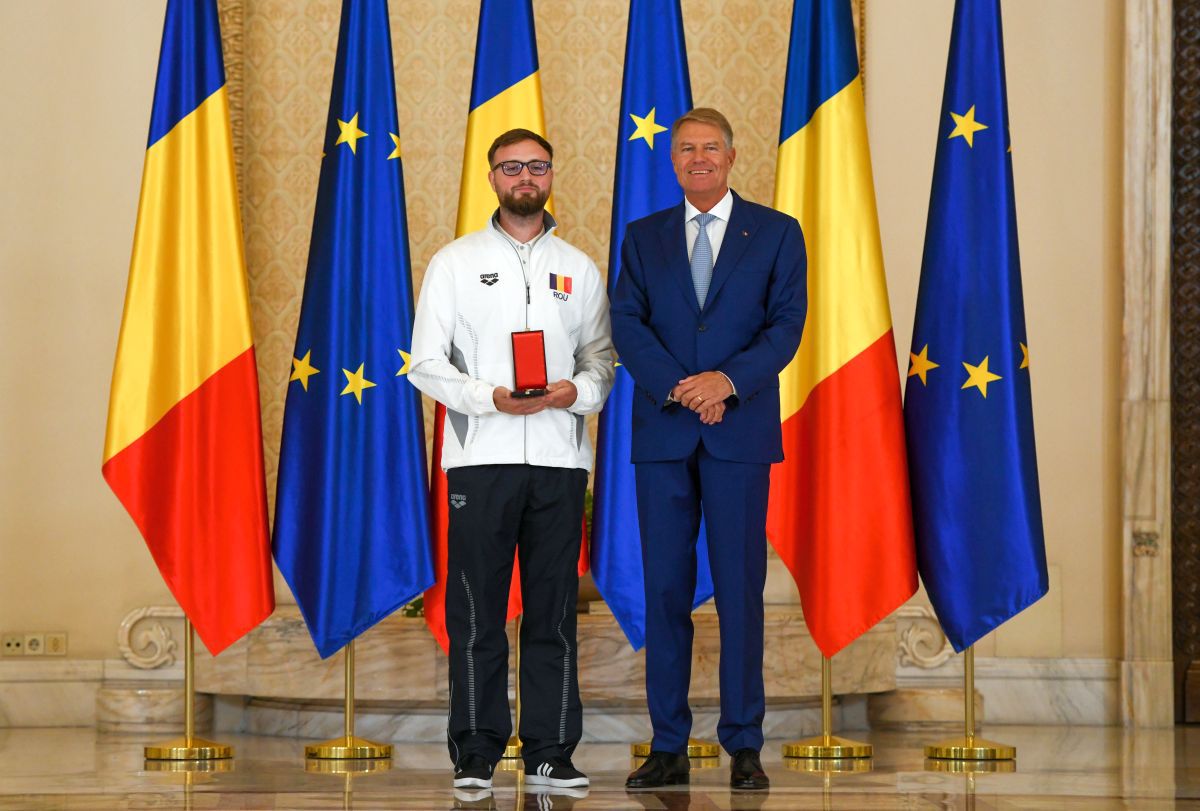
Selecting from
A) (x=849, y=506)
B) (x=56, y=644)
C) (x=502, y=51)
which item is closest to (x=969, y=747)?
(x=849, y=506)

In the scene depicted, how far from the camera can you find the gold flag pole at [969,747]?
475cm

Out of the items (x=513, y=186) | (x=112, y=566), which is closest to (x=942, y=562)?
(x=513, y=186)

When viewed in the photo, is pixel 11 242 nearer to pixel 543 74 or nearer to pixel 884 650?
pixel 543 74

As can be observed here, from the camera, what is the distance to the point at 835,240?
16.1 ft

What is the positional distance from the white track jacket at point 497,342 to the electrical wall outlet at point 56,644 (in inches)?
124

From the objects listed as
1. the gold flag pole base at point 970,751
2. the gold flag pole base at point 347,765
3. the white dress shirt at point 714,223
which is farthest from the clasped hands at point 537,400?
the gold flag pole base at point 970,751

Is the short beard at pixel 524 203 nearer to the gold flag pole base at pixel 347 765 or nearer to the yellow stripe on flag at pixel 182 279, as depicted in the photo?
the yellow stripe on flag at pixel 182 279

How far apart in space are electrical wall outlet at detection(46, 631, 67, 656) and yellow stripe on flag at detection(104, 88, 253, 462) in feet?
6.07

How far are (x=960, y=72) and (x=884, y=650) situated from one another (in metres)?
2.51

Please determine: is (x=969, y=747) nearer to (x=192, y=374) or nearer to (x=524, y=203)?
(x=524, y=203)

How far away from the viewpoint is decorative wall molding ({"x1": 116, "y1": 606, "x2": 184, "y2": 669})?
6.19 meters

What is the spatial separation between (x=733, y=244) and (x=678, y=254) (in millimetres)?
162

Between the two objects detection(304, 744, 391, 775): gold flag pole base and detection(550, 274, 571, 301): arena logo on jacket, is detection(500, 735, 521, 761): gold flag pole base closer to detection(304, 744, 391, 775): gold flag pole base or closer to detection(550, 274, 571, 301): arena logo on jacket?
detection(304, 744, 391, 775): gold flag pole base

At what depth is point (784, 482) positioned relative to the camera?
16.2 feet
